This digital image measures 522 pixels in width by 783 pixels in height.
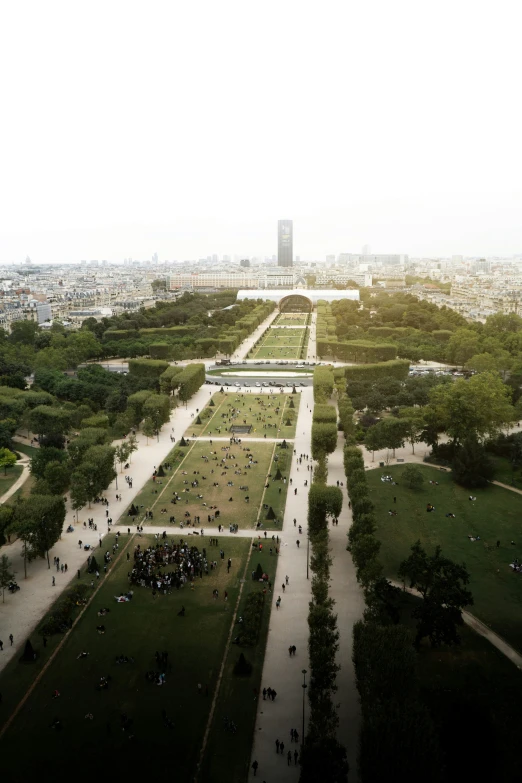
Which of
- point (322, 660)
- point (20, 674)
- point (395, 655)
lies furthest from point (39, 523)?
point (395, 655)

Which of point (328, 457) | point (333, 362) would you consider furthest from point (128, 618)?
point (333, 362)

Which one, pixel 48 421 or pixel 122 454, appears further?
pixel 48 421

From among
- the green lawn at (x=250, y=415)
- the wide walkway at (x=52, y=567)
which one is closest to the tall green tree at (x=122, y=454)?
the wide walkway at (x=52, y=567)

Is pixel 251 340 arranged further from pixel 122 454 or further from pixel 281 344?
pixel 122 454

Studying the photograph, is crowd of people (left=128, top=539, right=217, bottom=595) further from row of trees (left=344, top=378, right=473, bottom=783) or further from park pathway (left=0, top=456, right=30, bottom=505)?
park pathway (left=0, top=456, right=30, bottom=505)

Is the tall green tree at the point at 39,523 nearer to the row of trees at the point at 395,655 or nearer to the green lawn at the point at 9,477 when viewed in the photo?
the green lawn at the point at 9,477

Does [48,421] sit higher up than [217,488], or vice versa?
[48,421]

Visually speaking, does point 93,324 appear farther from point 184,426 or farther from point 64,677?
point 64,677
